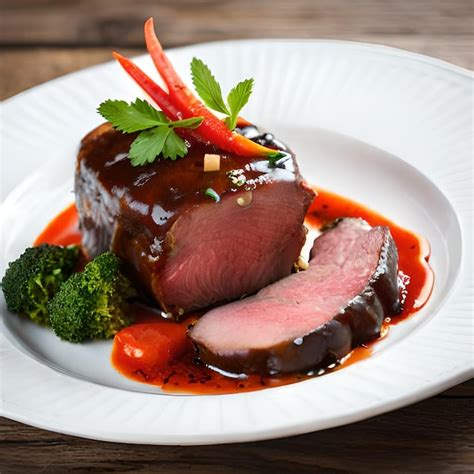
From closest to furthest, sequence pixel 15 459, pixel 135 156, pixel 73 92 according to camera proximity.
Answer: pixel 15 459 < pixel 135 156 < pixel 73 92

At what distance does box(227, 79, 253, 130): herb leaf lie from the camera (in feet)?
15.3

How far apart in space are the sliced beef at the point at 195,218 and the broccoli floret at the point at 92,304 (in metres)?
0.16

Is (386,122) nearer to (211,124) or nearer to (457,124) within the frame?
(457,124)

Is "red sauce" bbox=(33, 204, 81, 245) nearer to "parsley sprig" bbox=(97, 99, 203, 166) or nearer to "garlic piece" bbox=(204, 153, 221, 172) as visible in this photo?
"parsley sprig" bbox=(97, 99, 203, 166)

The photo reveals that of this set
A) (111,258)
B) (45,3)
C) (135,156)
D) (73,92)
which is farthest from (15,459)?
(45,3)

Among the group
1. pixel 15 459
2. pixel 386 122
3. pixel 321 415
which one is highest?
pixel 386 122

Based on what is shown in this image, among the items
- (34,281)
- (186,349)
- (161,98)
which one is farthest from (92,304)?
(161,98)

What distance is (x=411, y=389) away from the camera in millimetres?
3449

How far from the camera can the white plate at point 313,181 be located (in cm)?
356

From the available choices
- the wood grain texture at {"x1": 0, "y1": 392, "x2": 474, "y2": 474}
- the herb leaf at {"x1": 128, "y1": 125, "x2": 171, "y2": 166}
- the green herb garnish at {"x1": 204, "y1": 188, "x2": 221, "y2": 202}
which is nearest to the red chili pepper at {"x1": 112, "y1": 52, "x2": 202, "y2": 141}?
the herb leaf at {"x1": 128, "y1": 125, "x2": 171, "y2": 166}

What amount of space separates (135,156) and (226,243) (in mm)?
673

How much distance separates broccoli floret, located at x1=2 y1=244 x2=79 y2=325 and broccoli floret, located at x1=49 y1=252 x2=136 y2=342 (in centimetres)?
12

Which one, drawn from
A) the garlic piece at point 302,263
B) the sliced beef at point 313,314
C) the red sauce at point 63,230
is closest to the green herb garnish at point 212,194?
the sliced beef at point 313,314

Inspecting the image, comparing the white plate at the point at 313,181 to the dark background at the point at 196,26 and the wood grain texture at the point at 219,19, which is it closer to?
the dark background at the point at 196,26
